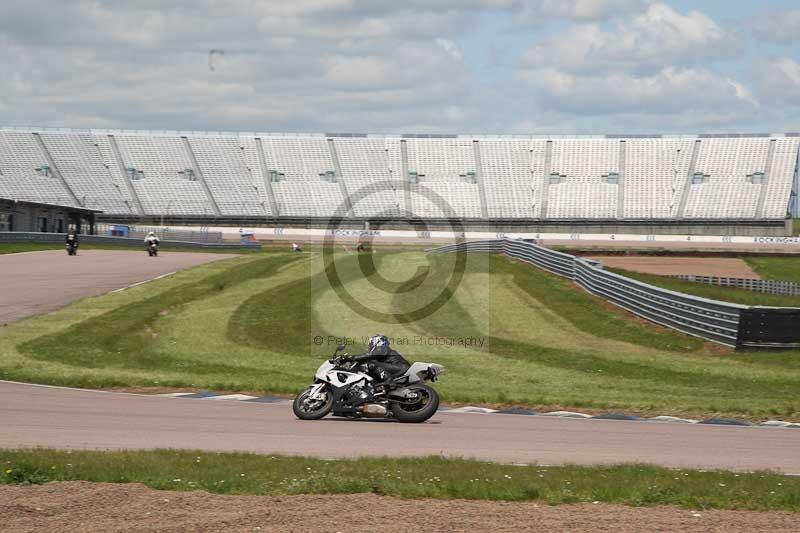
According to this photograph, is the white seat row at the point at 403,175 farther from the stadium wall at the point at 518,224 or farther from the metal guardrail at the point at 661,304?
the metal guardrail at the point at 661,304

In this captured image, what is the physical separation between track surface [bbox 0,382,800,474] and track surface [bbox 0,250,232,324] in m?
15.7

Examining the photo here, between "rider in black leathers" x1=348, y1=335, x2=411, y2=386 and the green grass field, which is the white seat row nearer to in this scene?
the green grass field

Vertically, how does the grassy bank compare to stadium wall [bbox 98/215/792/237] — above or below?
below

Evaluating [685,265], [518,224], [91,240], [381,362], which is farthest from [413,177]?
[381,362]

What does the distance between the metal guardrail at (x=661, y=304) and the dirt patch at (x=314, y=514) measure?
17258 mm

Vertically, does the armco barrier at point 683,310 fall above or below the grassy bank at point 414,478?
above

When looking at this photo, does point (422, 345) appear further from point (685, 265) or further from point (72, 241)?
point (685, 265)

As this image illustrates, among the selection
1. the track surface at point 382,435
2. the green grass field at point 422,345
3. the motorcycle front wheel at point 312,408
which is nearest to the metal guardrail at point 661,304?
the green grass field at point 422,345

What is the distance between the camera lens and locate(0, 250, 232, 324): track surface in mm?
33562

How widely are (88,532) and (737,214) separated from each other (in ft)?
322

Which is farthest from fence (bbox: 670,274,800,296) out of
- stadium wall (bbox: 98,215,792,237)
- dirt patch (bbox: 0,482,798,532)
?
stadium wall (bbox: 98,215,792,237)

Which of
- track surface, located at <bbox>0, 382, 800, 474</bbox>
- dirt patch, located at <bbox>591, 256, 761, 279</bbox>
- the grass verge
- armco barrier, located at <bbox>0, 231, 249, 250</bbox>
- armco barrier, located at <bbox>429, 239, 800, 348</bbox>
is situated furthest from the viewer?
armco barrier, located at <bbox>0, 231, 249, 250</bbox>

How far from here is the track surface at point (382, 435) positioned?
12.5 m

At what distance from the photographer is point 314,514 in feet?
29.0
